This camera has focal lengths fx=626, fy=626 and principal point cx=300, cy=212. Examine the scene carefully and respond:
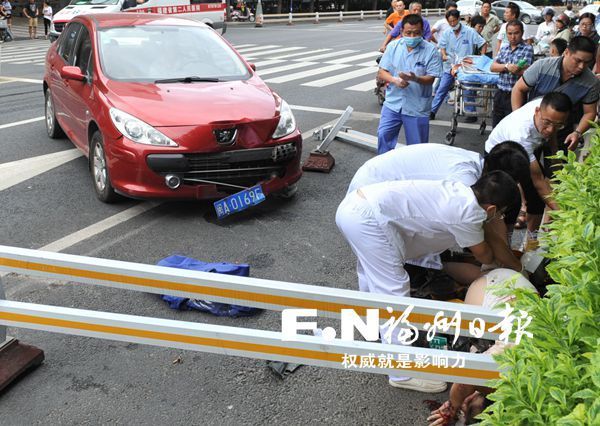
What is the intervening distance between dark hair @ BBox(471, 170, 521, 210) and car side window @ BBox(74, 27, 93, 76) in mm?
4403

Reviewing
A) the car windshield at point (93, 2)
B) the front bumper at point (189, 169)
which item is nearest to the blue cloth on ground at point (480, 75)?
the front bumper at point (189, 169)

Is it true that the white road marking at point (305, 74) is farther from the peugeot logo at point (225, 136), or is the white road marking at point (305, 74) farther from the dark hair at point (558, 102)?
the dark hair at point (558, 102)

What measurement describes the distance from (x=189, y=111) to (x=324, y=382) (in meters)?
2.92

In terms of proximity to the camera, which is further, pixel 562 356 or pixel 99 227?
pixel 99 227

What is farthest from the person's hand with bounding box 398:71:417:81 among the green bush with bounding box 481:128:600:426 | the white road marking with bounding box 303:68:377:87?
the white road marking with bounding box 303:68:377:87

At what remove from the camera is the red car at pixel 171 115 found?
5262mm

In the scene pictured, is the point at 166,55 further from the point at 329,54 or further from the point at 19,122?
the point at 329,54

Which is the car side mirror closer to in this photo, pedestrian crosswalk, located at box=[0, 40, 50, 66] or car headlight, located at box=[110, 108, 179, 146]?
car headlight, located at box=[110, 108, 179, 146]

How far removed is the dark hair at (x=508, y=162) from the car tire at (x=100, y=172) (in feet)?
11.3

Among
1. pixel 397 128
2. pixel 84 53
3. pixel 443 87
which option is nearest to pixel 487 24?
pixel 443 87

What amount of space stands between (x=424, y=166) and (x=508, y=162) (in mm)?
481

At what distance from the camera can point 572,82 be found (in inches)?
221

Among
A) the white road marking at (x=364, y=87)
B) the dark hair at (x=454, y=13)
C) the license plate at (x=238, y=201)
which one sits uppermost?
the dark hair at (x=454, y=13)

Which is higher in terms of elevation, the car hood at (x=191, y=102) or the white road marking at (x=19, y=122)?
the car hood at (x=191, y=102)
